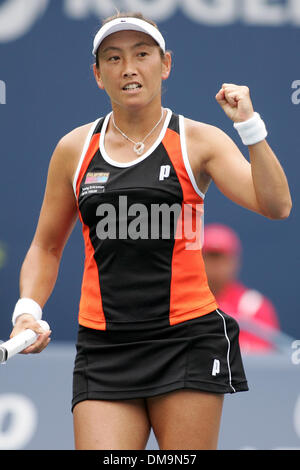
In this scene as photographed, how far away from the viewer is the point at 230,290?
18.0 feet

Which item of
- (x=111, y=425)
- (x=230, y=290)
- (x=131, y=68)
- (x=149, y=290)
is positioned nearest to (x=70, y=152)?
(x=131, y=68)

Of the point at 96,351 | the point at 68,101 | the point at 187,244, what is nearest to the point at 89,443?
the point at 96,351

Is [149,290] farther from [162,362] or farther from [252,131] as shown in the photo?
[252,131]

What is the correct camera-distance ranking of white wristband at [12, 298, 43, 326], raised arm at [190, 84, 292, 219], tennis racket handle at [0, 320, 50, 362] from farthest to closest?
1. white wristband at [12, 298, 43, 326]
2. raised arm at [190, 84, 292, 219]
3. tennis racket handle at [0, 320, 50, 362]

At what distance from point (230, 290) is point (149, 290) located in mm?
2610

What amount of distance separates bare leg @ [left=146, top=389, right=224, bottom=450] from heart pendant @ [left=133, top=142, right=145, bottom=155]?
2.67 feet

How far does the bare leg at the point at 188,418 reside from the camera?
2871 mm

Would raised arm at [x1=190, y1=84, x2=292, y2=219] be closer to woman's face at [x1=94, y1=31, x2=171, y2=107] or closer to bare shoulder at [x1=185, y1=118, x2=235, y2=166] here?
bare shoulder at [x1=185, y1=118, x2=235, y2=166]

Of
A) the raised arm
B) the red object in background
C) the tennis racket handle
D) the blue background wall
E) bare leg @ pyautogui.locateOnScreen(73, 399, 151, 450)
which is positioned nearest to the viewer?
the tennis racket handle

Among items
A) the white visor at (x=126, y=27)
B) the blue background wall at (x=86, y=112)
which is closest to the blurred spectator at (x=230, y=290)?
the blue background wall at (x=86, y=112)

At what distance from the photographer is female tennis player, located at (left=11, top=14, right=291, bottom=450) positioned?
2896mm

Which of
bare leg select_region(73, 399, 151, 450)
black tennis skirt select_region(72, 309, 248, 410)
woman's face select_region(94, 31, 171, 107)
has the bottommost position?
bare leg select_region(73, 399, 151, 450)

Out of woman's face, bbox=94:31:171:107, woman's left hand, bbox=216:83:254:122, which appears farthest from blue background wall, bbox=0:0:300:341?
woman's left hand, bbox=216:83:254:122
